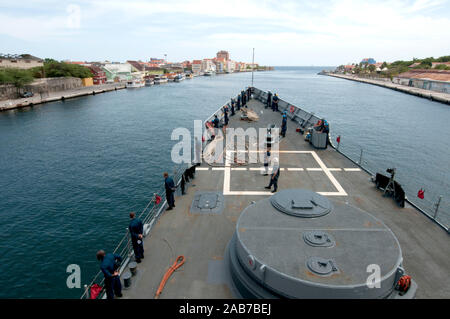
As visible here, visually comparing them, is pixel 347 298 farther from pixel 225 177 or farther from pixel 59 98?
pixel 59 98

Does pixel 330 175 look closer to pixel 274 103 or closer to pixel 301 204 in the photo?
pixel 301 204

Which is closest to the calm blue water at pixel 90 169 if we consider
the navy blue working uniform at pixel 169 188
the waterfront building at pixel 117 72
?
the navy blue working uniform at pixel 169 188

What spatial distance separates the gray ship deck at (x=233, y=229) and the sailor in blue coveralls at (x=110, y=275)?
32 cm

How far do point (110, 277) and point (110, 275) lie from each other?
0.16 ft

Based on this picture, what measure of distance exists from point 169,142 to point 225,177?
26.3m

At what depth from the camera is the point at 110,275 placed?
6660mm

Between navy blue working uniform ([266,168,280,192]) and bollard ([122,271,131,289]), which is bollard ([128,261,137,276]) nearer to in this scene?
bollard ([122,271,131,289])

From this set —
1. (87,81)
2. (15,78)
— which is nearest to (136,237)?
(15,78)

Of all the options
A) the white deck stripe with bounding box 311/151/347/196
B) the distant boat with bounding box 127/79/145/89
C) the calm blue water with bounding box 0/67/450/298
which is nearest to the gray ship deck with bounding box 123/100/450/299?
the white deck stripe with bounding box 311/151/347/196

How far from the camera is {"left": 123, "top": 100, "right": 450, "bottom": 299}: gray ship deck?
23.9 ft

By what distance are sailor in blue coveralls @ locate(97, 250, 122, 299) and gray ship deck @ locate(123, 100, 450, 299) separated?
32 centimetres

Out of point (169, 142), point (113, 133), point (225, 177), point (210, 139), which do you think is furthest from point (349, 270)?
point (113, 133)

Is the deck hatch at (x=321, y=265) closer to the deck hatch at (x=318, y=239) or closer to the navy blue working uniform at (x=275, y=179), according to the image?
the deck hatch at (x=318, y=239)

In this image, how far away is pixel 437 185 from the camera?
2548 centimetres
